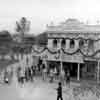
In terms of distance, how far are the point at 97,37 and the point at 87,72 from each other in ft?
7.71

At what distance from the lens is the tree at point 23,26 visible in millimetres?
11050

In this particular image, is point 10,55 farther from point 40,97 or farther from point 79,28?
point 79,28

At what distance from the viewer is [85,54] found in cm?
1096

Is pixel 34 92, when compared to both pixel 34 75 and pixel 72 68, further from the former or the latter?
pixel 72 68

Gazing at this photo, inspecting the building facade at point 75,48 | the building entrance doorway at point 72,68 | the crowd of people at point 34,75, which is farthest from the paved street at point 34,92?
the building entrance doorway at point 72,68

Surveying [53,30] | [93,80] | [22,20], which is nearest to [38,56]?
[53,30]

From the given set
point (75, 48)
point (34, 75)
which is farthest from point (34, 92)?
point (75, 48)

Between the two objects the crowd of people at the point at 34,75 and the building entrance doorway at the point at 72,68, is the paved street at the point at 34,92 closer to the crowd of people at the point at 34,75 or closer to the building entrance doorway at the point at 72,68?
the crowd of people at the point at 34,75

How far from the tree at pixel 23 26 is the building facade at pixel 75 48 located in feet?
5.93

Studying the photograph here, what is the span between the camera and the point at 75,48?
41.8ft

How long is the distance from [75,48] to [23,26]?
3.82m

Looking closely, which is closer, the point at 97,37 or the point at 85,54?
the point at 85,54

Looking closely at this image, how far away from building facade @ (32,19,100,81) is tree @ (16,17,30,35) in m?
1.81

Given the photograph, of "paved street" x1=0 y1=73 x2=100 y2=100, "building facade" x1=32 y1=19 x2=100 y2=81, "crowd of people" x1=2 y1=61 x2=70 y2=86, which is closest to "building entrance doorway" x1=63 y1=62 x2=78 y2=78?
"building facade" x1=32 y1=19 x2=100 y2=81
